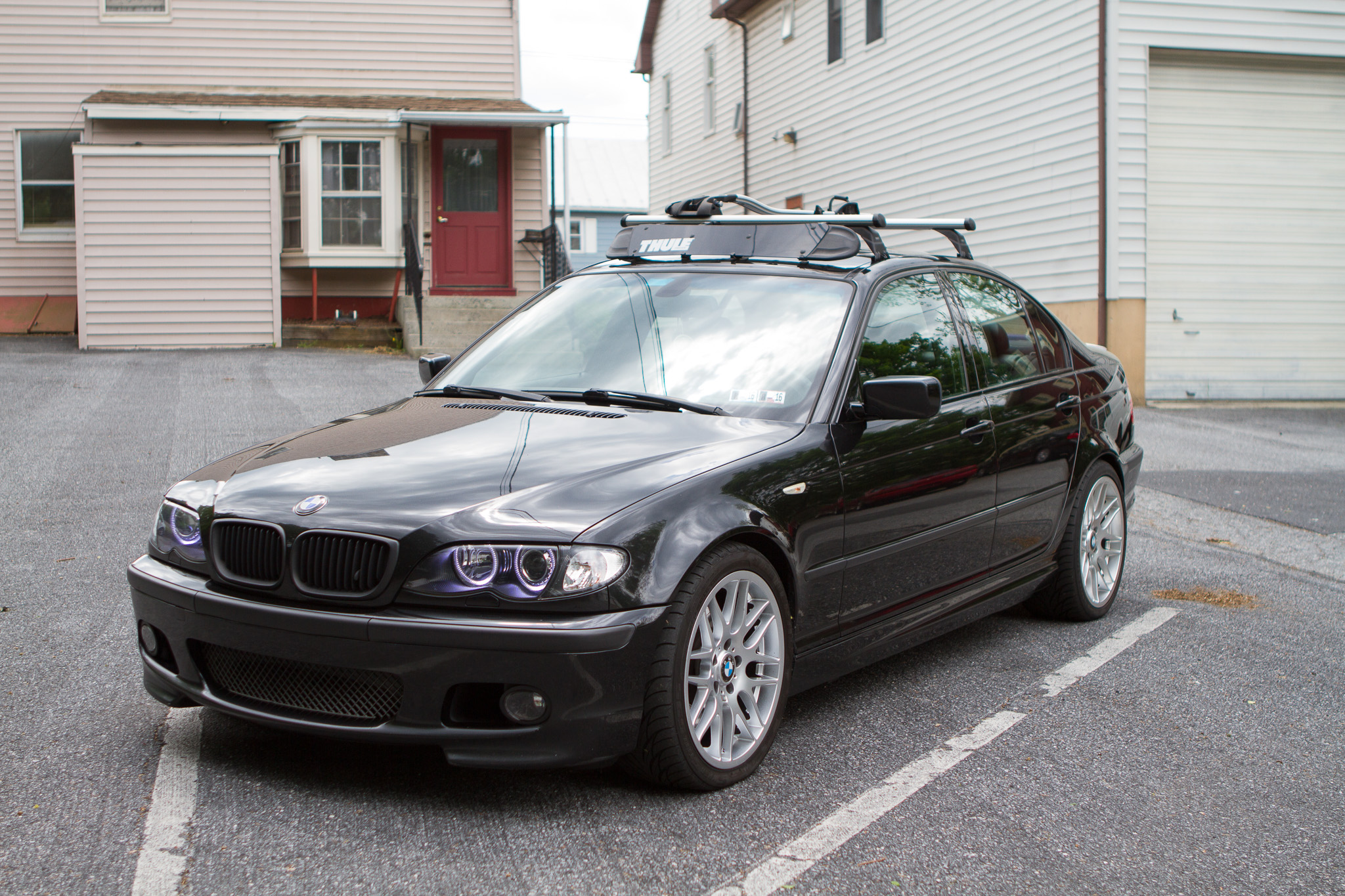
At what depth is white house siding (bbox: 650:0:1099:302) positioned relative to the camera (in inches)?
555

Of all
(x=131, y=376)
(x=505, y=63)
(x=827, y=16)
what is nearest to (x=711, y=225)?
(x=131, y=376)

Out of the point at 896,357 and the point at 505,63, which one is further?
the point at 505,63

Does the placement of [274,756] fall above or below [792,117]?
below

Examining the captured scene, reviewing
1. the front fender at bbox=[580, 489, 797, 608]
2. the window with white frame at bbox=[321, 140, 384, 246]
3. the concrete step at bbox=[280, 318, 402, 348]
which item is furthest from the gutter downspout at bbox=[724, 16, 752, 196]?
the front fender at bbox=[580, 489, 797, 608]

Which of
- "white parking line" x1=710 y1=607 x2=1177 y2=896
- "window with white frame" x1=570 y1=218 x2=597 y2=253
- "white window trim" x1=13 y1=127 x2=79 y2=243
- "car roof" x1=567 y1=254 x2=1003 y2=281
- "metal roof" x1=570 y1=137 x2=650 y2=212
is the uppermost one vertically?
"metal roof" x1=570 y1=137 x2=650 y2=212

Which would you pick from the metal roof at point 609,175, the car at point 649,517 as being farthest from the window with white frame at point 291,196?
the metal roof at point 609,175

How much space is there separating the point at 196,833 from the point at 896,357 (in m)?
2.75

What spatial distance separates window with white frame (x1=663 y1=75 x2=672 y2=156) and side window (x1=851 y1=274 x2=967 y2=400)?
77.5 ft

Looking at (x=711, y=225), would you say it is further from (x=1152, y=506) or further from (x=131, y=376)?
(x=131, y=376)

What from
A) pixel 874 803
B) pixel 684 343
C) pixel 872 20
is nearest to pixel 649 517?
pixel 874 803

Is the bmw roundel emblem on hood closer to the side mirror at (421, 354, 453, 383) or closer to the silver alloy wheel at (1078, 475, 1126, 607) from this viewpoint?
the side mirror at (421, 354, 453, 383)

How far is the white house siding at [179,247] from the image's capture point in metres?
15.8

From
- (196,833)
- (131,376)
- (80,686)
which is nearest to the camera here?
(196,833)

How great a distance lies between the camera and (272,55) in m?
18.1
